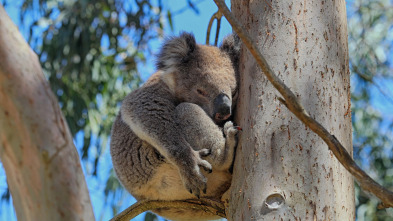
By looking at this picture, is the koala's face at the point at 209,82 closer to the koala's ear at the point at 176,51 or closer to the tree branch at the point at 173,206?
the koala's ear at the point at 176,51

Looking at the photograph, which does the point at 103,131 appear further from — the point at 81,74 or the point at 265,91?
the point at 265,91

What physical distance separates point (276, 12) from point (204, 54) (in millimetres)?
784

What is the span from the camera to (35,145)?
4.58ft

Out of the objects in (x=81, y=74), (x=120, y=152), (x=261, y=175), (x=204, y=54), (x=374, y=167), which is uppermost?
(x=81, y=74)

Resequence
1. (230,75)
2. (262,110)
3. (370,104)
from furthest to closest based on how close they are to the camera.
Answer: (370,104) → (230,75) → (262,110)

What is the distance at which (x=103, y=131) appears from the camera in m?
5.78

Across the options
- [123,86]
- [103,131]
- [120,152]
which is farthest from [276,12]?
[123,86]

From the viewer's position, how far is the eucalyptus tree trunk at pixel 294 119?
1.95 meters

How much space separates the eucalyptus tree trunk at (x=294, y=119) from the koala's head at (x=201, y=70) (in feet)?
1.17

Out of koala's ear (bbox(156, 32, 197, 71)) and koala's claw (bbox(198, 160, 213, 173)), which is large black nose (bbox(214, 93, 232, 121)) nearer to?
koala's claw (bbox(198, 160, 213, 173))

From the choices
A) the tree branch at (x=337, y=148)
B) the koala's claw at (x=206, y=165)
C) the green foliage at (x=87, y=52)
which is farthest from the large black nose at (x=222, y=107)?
the green foliage at (x=87, y=52)

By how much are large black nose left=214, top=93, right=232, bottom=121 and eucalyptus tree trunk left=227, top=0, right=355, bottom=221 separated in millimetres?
196

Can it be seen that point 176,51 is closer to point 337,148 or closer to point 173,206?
point 173,206

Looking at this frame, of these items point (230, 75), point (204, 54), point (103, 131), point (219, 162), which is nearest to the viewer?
point (219, 162)
